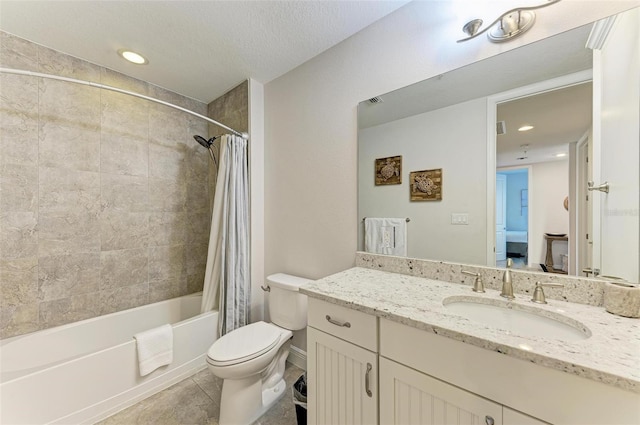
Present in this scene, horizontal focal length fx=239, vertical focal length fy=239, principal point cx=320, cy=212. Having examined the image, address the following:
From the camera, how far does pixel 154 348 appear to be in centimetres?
163

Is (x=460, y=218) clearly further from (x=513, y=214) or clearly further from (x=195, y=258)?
(x=195, y=258)

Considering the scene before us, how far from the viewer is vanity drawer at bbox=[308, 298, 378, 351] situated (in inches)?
35.9

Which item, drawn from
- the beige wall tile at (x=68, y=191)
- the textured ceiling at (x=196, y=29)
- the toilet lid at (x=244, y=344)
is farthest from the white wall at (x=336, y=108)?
the beige wall tile at (x=68, y=191)

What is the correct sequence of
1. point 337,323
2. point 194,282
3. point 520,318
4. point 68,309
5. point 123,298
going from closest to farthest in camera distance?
point 520,318, point 337,323, point 68,309, point 123,298, point 194,282

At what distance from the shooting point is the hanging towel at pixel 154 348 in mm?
1581

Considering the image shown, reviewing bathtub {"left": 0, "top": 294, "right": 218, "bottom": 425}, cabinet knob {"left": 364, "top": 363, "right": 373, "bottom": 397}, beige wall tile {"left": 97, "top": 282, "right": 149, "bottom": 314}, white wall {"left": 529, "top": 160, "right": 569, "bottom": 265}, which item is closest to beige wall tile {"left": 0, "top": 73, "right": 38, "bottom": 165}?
beige wall tile {"left": 97, "top": 282, "right": 149, "bottom": 314}

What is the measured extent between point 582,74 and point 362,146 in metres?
0.97

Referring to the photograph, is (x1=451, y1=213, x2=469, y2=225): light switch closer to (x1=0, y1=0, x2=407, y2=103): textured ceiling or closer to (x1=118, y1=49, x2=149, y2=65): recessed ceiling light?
(x1=0, y1=0, x2=407, y2=103): textured ceiling

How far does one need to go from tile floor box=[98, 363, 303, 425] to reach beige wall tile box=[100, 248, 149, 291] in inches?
37.3

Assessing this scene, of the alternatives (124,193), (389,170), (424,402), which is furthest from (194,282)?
(424,402)

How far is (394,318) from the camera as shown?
834 millimetres

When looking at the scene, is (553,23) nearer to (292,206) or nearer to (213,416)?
(292,206)

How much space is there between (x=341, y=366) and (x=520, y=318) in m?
0.72

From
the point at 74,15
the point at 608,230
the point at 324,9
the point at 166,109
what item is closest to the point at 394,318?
the point at 608,230
